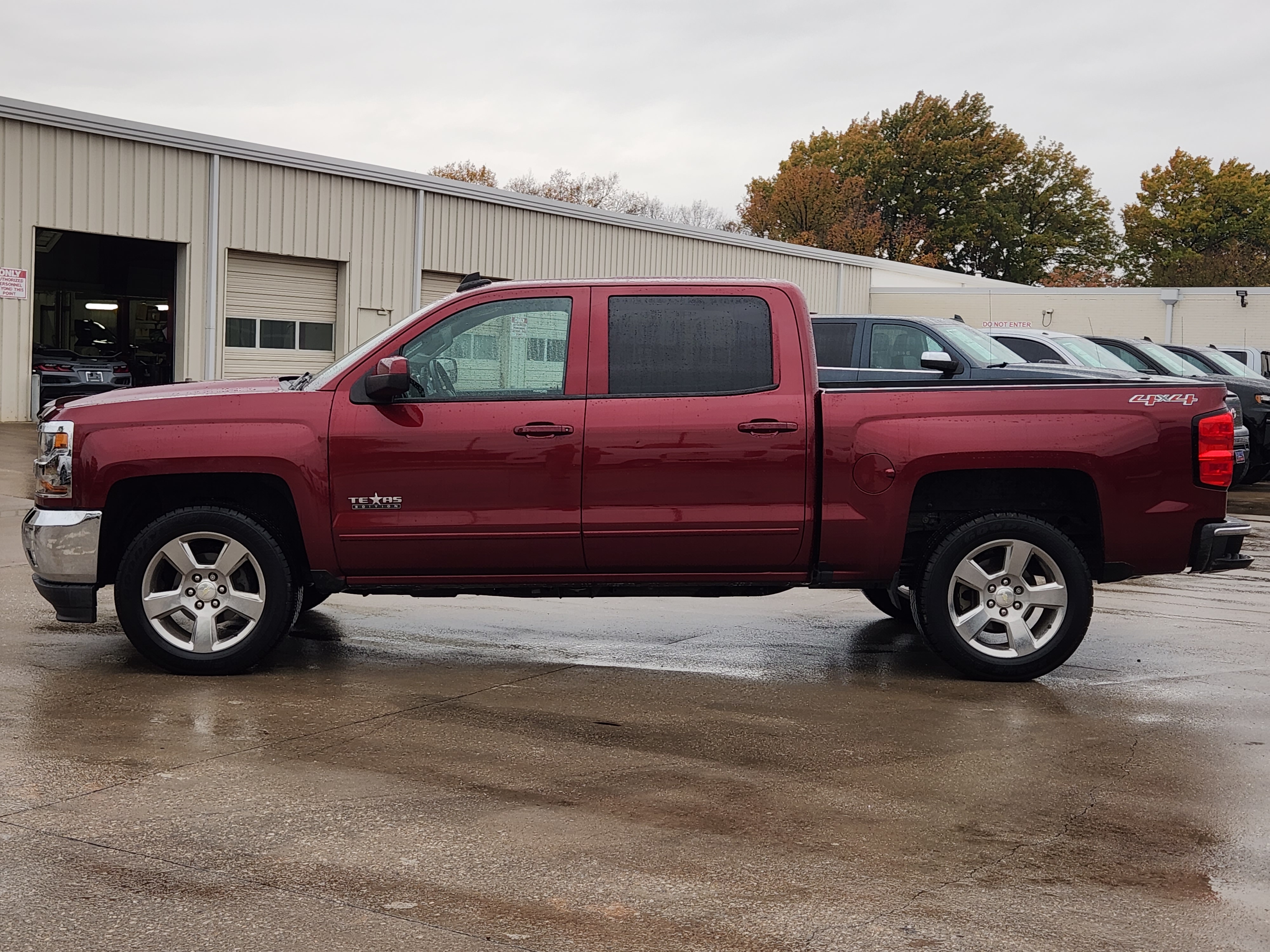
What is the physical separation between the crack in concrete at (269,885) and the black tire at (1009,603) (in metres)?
3.81

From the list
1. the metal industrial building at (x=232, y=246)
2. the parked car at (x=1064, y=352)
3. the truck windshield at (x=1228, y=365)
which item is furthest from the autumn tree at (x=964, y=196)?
the parked car at (x=1064, y=352)

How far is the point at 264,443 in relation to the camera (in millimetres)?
6727

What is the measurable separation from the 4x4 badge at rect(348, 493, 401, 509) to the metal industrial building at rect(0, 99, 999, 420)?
18126mm

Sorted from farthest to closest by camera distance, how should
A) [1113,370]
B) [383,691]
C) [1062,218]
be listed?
[1062,218] → [1113,370] → [383,691]

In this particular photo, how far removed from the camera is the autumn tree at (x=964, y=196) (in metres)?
76.8

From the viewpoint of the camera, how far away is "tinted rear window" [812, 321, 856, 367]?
13.5 meters

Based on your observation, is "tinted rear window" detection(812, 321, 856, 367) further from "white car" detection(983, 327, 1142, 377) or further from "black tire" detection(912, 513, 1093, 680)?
"black tire" detection(912, 513, 1093, 680)

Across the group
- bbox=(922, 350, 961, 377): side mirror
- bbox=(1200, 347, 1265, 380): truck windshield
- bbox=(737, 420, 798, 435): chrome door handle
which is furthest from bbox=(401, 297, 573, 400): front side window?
bbox=(1200, 347, 1265, 380): truck windshield

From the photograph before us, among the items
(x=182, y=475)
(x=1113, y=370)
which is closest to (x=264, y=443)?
(x=182, y=475)

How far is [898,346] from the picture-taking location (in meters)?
13.4

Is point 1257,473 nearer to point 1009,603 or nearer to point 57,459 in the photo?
point 1009,603

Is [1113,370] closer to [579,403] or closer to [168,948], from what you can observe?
[579,403]

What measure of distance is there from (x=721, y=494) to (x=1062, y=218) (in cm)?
7634

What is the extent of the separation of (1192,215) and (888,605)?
242ft
